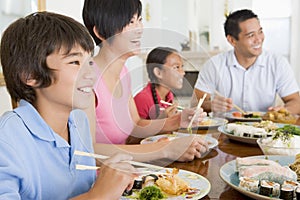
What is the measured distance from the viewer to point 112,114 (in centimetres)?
151

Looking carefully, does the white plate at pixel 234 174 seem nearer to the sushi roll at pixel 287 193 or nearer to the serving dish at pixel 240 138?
the sushi roll at pixel 287 193

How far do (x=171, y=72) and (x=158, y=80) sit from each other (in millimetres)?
99

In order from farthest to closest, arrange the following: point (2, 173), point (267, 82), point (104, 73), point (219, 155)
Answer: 1. point (267, 82)
2. point (104, 73)
3. point (219, 155)
4. point (2, 173)

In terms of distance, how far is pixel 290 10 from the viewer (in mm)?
4844

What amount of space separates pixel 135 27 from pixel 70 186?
0.68 m

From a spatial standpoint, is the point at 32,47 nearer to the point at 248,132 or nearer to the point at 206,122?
the point at 248,132

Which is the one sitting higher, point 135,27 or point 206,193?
point 135,27

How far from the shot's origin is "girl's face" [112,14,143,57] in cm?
130

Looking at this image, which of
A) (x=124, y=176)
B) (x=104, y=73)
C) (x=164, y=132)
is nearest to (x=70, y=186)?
(x=124, y=176)

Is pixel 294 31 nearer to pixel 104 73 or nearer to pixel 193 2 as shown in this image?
pixel 193 2

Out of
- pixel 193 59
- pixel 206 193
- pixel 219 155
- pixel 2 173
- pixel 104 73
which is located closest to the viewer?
pixel 2 173

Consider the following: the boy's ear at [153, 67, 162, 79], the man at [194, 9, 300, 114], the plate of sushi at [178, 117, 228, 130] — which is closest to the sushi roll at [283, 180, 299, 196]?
the plate of sushi at [178, 117, 228, 130]

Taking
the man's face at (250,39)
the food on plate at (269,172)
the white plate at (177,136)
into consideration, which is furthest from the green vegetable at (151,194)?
the man's face at (250,39)

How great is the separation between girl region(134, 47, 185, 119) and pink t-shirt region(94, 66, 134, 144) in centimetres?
35
